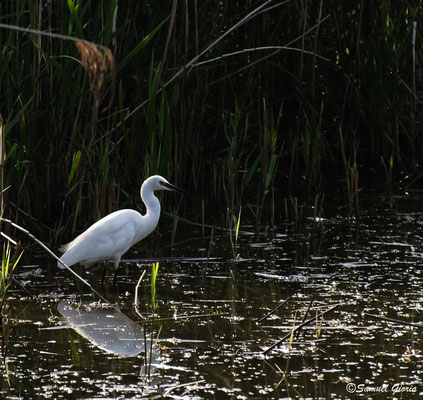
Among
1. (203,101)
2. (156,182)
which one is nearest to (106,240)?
(156,182)

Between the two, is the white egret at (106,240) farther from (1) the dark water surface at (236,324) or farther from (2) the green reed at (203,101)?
(2) the green reed at (203,101)

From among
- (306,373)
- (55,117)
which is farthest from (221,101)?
(306,373)

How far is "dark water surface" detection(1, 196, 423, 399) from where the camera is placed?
131 inches

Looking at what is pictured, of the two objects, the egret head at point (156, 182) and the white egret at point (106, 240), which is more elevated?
the egret head at point (156, 182)

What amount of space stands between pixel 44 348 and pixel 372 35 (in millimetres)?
4152

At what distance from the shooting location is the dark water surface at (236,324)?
333 centimetres

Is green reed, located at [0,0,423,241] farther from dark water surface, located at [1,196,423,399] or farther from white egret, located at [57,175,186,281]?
dark water surface, located at [1,196,423,399]

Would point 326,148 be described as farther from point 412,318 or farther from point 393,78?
point 412,318

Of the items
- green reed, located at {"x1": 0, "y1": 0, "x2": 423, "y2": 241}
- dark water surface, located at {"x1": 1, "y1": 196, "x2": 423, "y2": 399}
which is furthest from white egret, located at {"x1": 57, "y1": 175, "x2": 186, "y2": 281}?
green reed, located at {"x1": 0, "y1": 0, "x2": 423, "y2": 241}

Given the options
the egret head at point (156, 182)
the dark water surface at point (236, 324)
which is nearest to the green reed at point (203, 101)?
the egret head at point (156, 182)

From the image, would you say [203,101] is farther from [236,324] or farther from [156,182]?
[236,324]

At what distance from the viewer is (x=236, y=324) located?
4105 mm

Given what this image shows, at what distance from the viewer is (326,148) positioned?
24.6 feet

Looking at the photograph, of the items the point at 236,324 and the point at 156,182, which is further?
the point at 156,182
